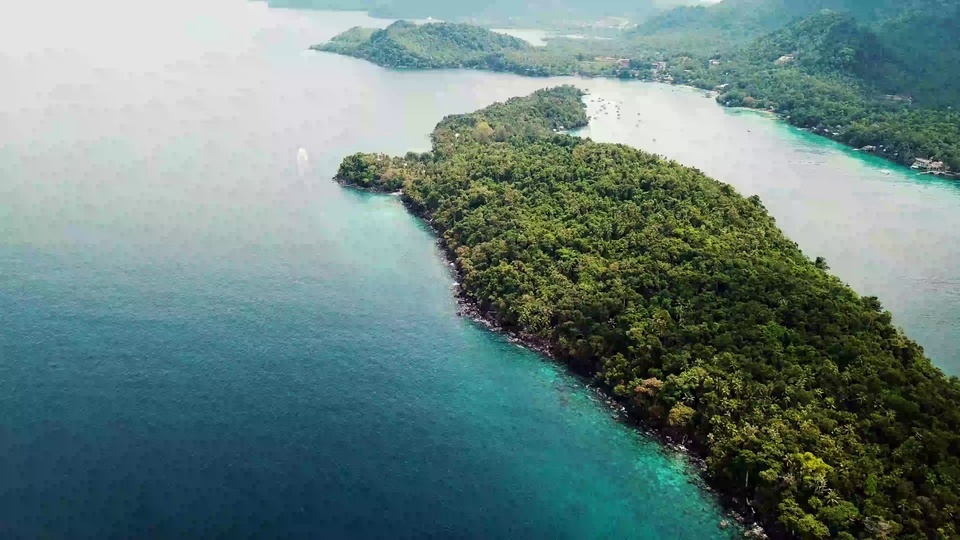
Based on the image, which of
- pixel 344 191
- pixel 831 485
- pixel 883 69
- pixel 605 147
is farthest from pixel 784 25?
pixel 831 485

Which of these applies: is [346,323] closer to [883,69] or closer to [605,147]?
[605,147]

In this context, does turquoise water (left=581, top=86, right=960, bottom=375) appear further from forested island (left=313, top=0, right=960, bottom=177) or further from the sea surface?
forested island (left=313, top=0, right=960, bottom=177)

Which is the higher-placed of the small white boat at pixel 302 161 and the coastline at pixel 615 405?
the small white boat at pixel 302 161

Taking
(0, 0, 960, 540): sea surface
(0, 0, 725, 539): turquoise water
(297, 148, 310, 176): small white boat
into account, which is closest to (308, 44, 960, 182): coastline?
(0, 0, 960, 540): sea surface

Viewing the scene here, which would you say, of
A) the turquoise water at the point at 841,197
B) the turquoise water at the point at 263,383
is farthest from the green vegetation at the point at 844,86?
the turquoise water at the point at 263,383

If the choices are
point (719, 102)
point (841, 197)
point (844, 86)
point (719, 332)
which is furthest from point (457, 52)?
point (719, 332)

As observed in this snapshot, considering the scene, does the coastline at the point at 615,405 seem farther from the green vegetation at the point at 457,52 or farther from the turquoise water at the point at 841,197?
the green vegetation at the point at 457,52
